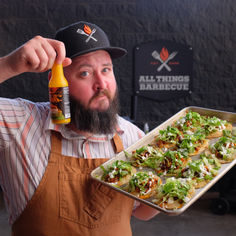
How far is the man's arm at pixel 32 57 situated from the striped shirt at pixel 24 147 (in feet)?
0.90

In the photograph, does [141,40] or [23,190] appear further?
[141,40]

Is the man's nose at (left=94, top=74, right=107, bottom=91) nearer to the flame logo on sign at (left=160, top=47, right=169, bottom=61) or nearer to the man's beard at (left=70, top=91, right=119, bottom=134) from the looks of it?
the man's beard at (left=70, top=91, right=119, bottom=134)

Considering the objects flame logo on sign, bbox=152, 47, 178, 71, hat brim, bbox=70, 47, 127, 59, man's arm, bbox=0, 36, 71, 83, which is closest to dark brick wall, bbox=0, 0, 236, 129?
flame logo on sign, bbox=152, 47, 178, 71

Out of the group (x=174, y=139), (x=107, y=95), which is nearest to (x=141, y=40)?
(x=174, y=139)

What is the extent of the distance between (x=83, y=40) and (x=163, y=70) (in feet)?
9.14

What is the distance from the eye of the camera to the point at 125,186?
5.46ft

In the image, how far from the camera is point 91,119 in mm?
1678

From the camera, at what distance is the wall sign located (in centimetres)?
423

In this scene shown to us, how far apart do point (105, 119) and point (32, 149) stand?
442 millimetres

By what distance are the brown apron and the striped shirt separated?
0.04 metres

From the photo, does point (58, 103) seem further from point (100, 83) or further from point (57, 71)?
point (100, 83)

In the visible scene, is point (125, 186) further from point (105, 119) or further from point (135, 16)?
point (135, 16)

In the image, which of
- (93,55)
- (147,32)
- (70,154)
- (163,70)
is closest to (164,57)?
(163,70)

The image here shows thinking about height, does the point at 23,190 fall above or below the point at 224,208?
above
